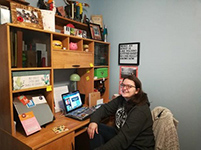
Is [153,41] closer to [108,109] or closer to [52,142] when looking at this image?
[108,109]

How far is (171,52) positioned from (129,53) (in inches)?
25.3

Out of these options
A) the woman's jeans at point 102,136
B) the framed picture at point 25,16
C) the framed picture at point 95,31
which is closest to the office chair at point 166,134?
the woman's jeans at point 102,136

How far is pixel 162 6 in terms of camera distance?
2.19 meters

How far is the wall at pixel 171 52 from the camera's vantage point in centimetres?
201

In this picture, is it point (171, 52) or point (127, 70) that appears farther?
point (127, 70)

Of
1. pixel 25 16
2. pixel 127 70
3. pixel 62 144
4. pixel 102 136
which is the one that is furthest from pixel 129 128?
pixel 25 16

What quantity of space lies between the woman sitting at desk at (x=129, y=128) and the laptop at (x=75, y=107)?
0.73ft

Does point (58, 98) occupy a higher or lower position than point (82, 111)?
higher

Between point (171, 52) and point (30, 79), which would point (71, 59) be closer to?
Result: point (30, 79)

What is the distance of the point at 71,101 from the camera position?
2.07 m

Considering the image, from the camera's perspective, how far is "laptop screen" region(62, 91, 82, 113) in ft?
6.48

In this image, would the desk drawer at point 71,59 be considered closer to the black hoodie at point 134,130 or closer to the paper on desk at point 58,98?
the paper on desk at point 58,98

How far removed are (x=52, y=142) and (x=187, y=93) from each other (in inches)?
71.3

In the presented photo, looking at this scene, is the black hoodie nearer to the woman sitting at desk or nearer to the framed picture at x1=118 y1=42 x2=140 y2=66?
the woman sitting at desk
